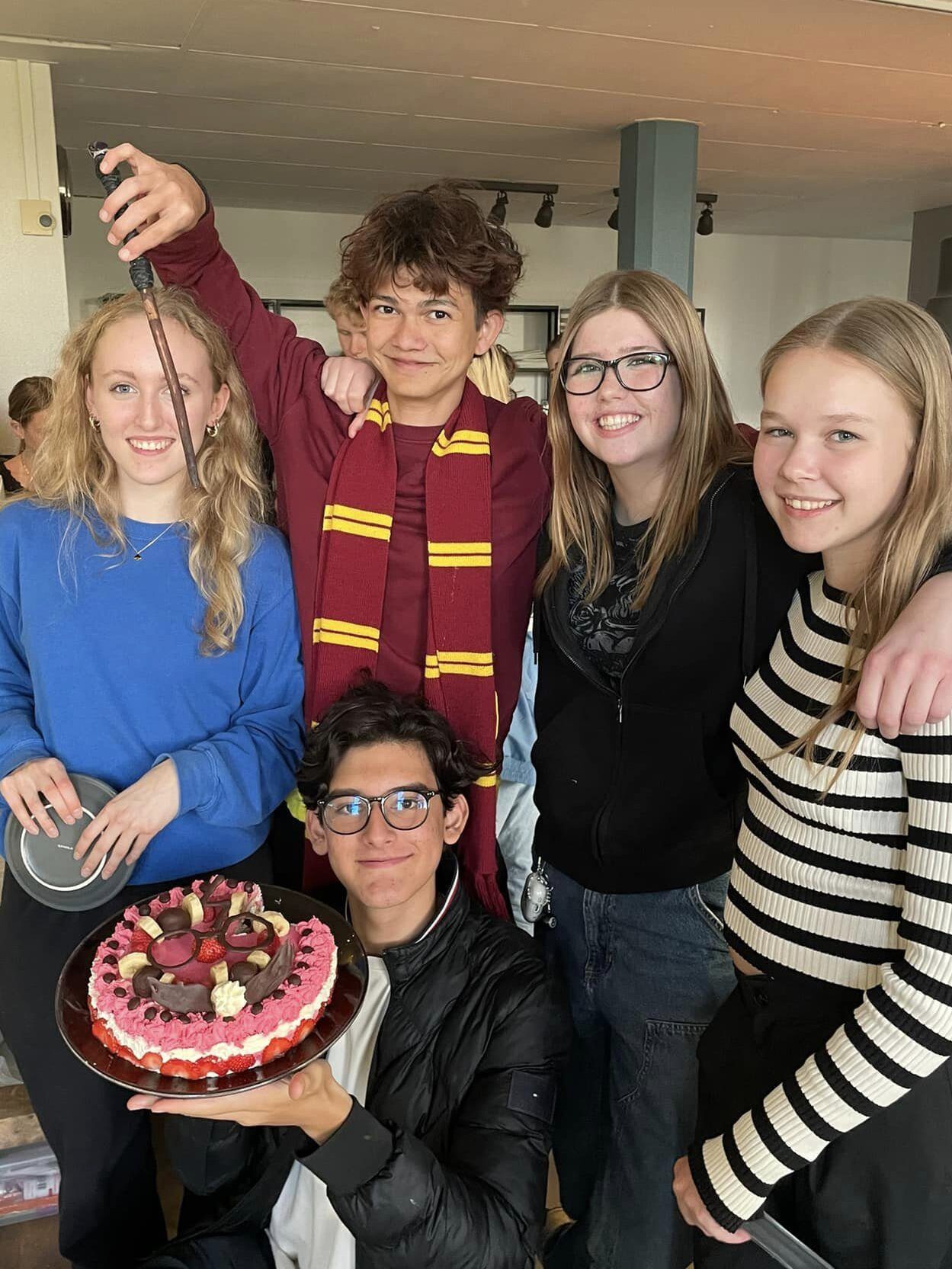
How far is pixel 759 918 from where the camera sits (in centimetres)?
113

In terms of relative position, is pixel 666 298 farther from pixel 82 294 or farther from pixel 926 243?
pixel 926 243

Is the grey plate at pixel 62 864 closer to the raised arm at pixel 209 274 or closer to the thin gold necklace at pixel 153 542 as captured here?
the thin gold necklace at pixel 153 542

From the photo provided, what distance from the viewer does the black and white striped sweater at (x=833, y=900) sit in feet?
3.06

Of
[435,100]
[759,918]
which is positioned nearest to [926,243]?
[435,100]

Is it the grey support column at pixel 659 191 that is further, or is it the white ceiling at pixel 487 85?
the grey support column at pixel 659 191

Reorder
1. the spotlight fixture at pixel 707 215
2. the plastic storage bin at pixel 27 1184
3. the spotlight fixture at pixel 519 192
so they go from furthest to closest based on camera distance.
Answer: the spotlight fixture at pixel 707 215 < the spotlight fixture at pixel 519 192 < the plastic storage bin at pixel 27 1184

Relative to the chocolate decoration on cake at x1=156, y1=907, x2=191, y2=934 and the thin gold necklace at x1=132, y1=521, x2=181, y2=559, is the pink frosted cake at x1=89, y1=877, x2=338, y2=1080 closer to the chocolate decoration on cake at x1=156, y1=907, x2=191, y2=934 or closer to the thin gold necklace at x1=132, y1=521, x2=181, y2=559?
the chocolate decoration on cake at x1=156, y1=907, x2=191, y2=934

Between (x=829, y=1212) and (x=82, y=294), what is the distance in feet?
22.1

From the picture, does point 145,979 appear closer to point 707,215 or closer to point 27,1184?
point 27,1184

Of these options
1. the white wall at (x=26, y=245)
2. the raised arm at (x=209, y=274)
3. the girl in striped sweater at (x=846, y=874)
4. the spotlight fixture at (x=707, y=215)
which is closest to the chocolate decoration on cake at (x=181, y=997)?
the girl in striped sweater at (x=846, y=874)

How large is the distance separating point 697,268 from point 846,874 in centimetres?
774

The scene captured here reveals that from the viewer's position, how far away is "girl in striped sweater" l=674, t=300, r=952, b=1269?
96 cm

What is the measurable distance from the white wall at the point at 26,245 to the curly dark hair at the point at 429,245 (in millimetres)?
2585

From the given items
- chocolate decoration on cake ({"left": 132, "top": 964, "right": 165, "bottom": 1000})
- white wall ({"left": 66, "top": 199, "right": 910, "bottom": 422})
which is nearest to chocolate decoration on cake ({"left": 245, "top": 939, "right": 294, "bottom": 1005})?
chocolate decoration on cake ({"left": 132, "top": 964, "right": 165, "bottom": 1000})
